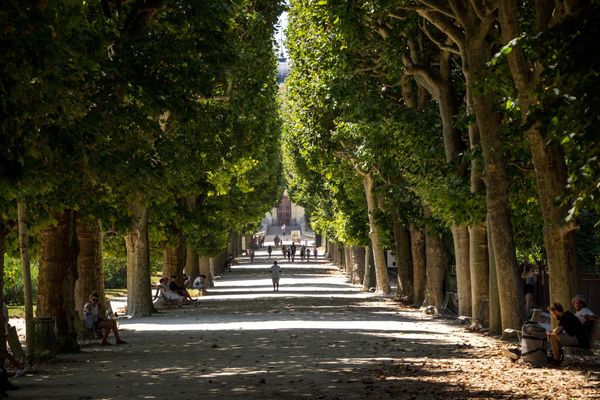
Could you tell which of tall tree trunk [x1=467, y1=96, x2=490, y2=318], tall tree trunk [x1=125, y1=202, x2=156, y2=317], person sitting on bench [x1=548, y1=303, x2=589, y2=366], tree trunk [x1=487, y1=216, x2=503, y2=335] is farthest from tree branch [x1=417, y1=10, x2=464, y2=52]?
tall tree trunk [x1=125, y1=202, x2=156, y2=317]

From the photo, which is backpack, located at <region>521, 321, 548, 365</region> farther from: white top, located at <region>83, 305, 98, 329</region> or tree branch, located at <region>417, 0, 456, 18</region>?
white top, located at <region>83, 305, 98, 329</region>

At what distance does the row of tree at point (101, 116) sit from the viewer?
13891 mm

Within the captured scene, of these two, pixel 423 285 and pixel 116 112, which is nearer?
pixel 116 112

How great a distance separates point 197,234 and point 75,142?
2996 cm

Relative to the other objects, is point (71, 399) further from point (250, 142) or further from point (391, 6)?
point (250, 142)

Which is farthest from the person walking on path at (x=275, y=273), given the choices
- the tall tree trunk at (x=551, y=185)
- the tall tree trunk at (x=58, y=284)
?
the tall tree trunk at (x=551, y=185)

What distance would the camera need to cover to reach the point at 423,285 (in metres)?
40.8

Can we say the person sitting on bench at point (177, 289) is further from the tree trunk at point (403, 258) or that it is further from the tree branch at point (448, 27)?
the tree branch at point (448, 27)

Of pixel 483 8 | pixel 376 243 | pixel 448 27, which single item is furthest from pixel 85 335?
pixel 376 243

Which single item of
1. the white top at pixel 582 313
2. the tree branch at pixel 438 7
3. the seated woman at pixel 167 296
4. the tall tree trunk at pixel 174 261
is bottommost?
the white top at pixel 582 313

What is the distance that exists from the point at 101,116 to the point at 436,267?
17.3 m

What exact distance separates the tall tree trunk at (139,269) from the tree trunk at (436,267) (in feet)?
29.7

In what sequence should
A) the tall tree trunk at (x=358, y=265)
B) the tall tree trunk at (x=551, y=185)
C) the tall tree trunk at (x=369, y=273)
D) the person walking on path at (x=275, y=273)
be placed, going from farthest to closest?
the tall tree trunk at (x=358, y=265)
the tall tree trunk at (x=369, y=273)
the person walking on path at (x=275, y=273)
the tall tree trunk at (x=551, y=185)

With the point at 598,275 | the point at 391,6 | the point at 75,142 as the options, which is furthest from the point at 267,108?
the point at 75,142
